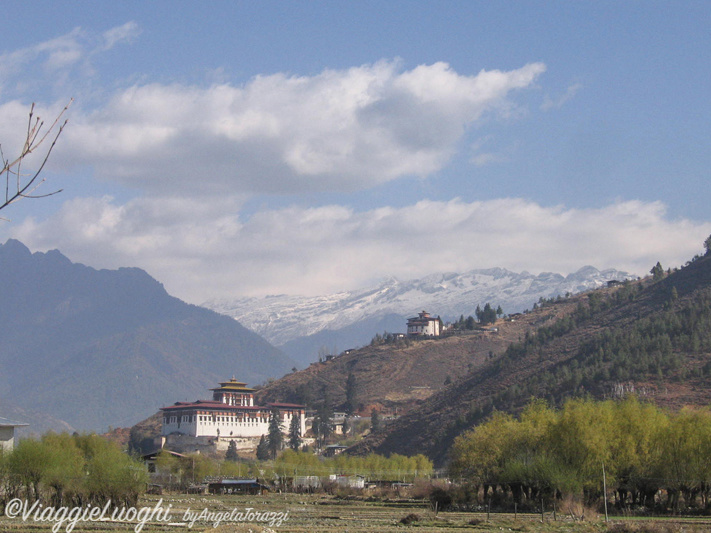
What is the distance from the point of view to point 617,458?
66.1 meters

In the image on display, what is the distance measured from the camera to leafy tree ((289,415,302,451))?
169 meters

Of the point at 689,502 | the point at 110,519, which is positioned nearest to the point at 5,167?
the point at 110,519

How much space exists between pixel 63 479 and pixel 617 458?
39.9 meters

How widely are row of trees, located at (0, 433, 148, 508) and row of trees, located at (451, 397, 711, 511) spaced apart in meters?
28.7

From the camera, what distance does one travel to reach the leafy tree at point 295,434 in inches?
6652

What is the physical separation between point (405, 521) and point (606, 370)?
86.6 metres

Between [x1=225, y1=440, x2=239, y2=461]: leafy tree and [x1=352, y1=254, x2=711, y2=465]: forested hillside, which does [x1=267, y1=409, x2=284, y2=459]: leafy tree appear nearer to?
[x1=225, y1=440, x2=239, y2=461]: leafy tree

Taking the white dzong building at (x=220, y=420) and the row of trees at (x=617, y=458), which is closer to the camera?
the row of trees at (x=617, y=458)

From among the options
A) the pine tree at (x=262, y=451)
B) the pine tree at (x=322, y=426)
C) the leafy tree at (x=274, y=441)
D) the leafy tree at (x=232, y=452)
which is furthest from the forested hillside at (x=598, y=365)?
the leafy tree at (x=232, y=452)

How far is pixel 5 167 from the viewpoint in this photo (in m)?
14.2

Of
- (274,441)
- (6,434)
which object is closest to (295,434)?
(274,441)

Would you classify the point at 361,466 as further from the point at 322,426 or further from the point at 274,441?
the point at 322,426

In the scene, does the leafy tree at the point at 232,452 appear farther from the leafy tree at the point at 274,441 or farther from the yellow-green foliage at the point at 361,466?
the yellow-green foliage at the point at 361,466

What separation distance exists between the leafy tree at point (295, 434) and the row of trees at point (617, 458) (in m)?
98.8
